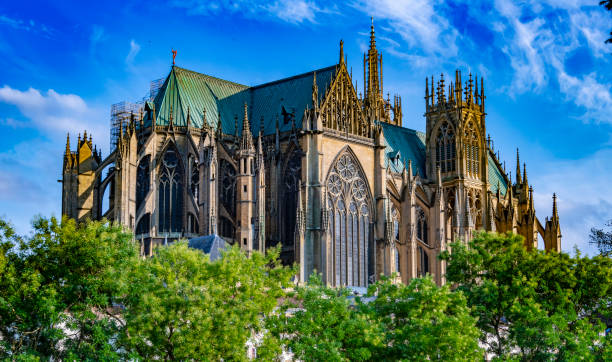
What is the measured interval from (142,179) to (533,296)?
3552 centimetres

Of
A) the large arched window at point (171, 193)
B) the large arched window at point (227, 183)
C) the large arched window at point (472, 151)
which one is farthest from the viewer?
the large arched window at point (472, 151)

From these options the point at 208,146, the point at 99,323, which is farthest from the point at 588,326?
the point at 208,146

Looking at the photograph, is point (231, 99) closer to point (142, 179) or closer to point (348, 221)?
point (142, 179)

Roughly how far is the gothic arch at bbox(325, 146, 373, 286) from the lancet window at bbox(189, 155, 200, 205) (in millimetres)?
10521

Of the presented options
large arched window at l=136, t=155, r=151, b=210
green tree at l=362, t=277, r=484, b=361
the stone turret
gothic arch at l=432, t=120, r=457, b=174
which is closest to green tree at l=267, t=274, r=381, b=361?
green tree at l=362, t=277, r=484, b=361

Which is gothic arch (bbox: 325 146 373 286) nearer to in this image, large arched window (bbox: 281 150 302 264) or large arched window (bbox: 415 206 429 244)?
large arched window (bbox: 281 150 302 264)

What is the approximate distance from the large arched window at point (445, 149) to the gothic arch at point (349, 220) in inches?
696

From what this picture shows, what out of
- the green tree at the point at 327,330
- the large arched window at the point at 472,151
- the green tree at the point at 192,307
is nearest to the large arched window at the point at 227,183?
the large arched window at the point at 472,151

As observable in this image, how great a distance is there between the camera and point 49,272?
48219mm

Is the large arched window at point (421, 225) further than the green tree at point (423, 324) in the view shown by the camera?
Yes

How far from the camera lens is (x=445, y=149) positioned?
3925 inches

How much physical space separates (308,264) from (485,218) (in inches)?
1147

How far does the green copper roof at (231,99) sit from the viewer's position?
84.1 metres

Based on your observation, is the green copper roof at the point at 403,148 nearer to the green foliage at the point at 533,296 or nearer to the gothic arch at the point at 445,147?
the gothic arch at the point at 445,147
